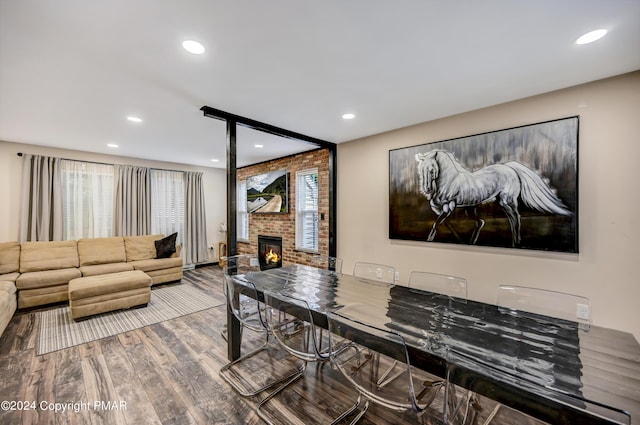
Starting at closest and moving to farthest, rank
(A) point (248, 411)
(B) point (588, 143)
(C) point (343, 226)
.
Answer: (A) point (248, 411) < (B) point (588, 143) < (C) point (343, 226)

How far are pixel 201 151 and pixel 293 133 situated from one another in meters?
2.10

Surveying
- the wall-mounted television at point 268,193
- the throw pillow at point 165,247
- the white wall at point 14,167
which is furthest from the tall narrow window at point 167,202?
the wall-mounted television at point 268,193

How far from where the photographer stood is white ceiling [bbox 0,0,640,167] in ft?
4.71

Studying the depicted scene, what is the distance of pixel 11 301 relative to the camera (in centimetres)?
323

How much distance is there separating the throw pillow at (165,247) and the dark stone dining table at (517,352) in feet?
13.8

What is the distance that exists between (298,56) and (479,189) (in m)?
2.24

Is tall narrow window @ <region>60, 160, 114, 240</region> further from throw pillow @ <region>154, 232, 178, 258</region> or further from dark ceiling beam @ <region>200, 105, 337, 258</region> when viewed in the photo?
dark ceiling beam @ <region>200, 105, 337, 258</region>

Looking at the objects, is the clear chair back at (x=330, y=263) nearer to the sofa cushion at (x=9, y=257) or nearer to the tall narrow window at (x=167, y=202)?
the tall narrow window at (x=167, y=202)

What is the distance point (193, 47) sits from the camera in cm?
175

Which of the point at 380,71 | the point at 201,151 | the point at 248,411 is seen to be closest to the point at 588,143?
the point at 380,71

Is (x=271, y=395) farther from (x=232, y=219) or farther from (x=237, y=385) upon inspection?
(x=232, y=219)

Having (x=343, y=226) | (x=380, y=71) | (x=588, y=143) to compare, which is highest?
(x=380, y=71)

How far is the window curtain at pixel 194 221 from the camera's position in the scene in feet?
19.9

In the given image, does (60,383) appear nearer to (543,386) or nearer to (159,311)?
(159,311)
